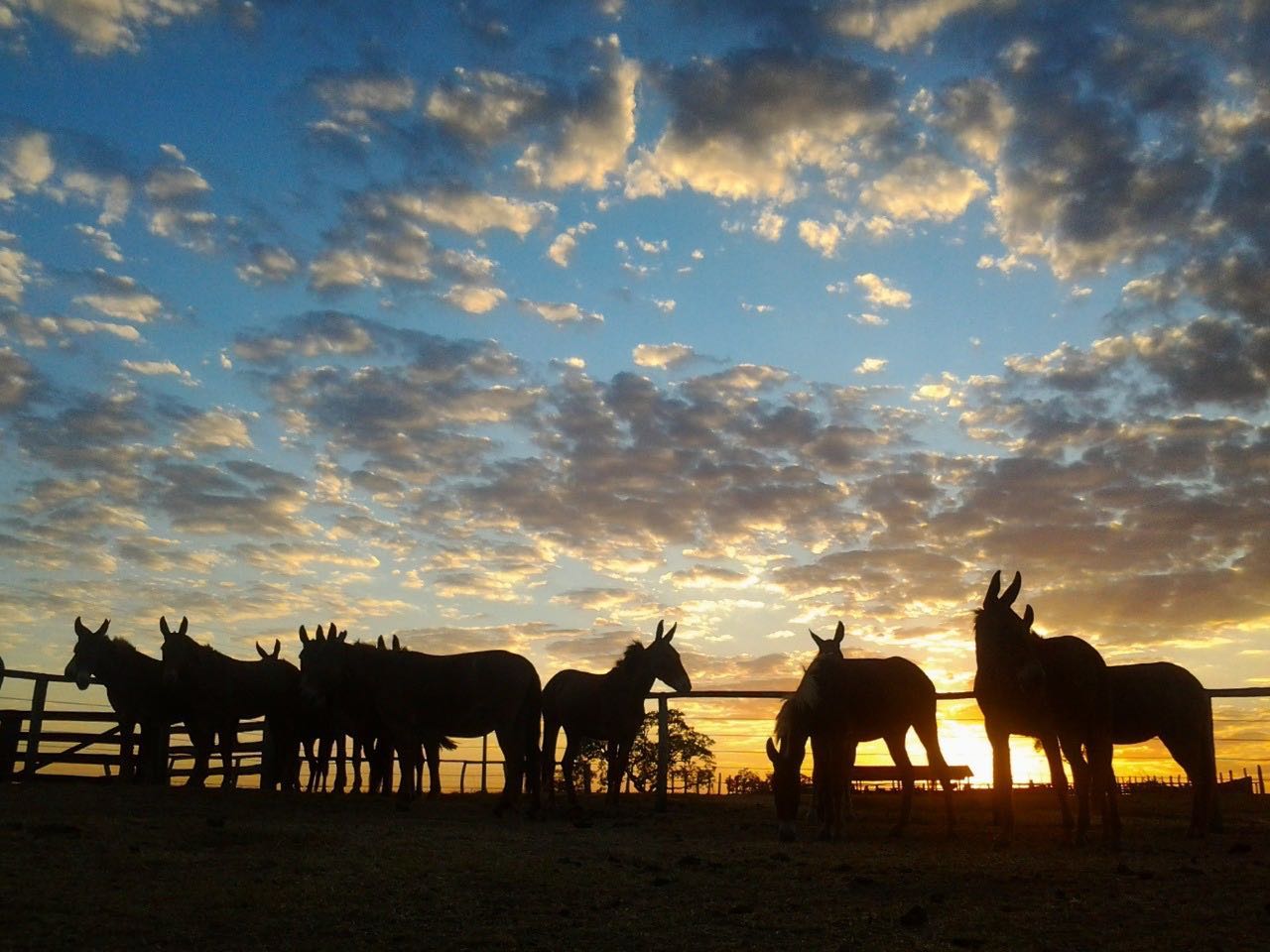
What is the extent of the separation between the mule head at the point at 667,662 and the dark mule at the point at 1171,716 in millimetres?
7832

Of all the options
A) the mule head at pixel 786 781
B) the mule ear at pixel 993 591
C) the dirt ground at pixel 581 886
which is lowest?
the dirt ground at pixel 581 886

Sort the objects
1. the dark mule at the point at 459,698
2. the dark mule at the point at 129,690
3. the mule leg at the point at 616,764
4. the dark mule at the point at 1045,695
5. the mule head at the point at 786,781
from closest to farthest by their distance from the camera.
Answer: the dark mule at the point at 1045,695 < the mule head at the point at 786,781 < the dark mule at the point at 459,698 < the mule leg at the point at 616,764 < the dark mule at the point at 129,690

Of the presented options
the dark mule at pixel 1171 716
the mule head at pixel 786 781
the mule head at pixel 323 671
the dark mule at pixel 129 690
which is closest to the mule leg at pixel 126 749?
the dark mule at pixel 129 690

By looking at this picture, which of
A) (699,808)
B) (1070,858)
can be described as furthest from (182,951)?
(699,808)

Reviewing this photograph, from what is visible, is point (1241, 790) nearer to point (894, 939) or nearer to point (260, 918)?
point (894, 939)

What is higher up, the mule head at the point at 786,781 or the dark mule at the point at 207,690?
the dark mule at the point at 207,690

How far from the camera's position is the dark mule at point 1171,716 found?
13.1 metres

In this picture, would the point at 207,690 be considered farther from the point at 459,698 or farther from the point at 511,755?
the point at 511,755

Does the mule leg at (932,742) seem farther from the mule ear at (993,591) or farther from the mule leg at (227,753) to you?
the mule leg at (227,753)

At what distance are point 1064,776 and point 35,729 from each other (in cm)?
1888

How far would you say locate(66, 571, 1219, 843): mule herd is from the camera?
1205 cm

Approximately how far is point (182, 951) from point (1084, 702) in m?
10.0

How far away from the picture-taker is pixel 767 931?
7062 mm

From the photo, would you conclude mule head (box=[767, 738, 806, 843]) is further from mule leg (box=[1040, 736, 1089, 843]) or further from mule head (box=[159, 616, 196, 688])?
mule head (box=[159, 616, 196, 688])
